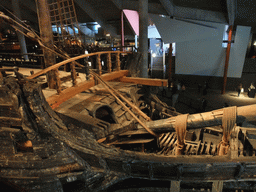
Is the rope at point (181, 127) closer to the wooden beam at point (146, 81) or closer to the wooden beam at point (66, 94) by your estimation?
the wooden beam at point (66, 94)

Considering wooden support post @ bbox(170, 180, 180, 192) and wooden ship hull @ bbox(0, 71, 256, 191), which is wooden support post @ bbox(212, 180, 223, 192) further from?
wooden support post @ bbox(170, 180, 180, 192)

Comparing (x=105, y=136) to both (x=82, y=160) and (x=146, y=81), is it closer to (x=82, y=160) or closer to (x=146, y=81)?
(x=82, y=160)

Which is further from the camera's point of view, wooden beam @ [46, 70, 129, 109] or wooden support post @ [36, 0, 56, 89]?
wooden support post @ [36, 0, 56, 89]

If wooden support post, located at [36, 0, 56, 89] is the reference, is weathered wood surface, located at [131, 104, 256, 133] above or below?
below

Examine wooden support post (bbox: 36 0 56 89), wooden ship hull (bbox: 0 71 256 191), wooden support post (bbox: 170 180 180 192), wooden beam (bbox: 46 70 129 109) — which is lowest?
wooden support post (bbox: 170 180 180 192)

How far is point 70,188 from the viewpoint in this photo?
295cm

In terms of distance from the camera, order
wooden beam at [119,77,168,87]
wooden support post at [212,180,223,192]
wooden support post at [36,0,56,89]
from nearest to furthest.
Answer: wooden support post at [212,180,223,192] → wooden support post at [36,0,56,89] → wooden beam at [119,77,168,87]

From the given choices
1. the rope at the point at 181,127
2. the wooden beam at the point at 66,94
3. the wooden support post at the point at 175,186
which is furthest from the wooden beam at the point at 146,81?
the wooden support post at the point at 175,186

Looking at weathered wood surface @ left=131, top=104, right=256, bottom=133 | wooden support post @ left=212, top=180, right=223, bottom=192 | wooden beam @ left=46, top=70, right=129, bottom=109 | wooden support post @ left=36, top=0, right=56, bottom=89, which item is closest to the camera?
weathered wood surface @ left=131, top=104, right=256, bottom=133

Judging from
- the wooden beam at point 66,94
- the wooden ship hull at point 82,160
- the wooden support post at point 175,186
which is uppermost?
the wooden beam at point 66,94

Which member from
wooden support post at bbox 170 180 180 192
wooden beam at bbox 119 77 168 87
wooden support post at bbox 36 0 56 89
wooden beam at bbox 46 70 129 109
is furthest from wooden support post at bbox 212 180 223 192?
wooden support post at bbox 36 0 56 89

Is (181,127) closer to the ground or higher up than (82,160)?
higher up

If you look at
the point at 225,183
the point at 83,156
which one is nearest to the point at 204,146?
the point at 225,183

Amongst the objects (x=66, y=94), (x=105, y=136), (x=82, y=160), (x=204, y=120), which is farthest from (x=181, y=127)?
(x=66, y=94)
